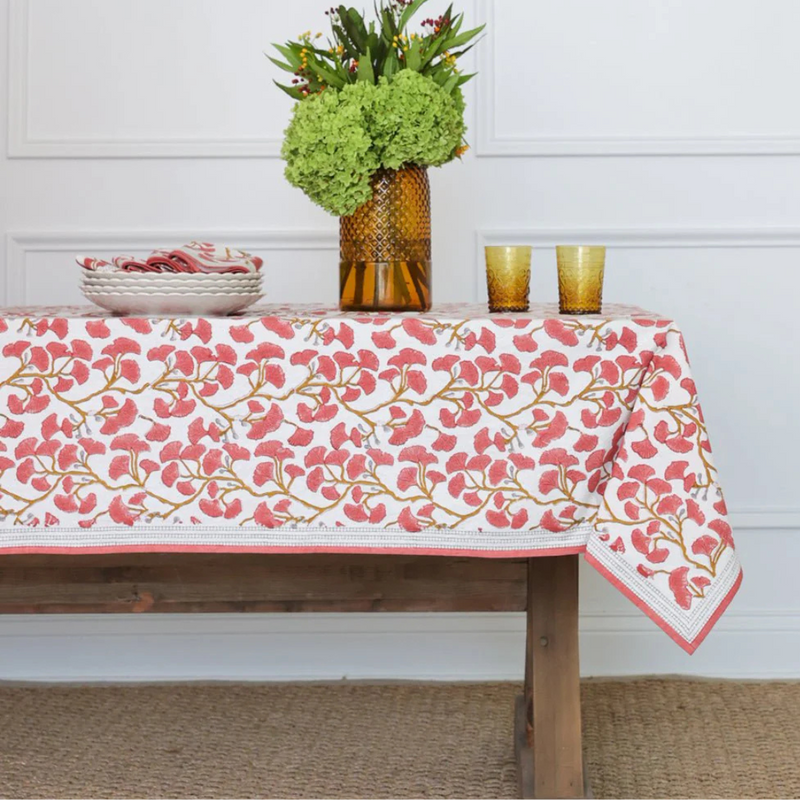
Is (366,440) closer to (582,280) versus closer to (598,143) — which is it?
(582,280)

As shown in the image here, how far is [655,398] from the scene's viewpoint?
1.31 meters

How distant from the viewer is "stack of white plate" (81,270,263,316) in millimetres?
1414

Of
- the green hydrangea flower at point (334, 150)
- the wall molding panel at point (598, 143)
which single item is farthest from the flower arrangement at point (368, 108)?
the wall molding panel at point (598, 143)

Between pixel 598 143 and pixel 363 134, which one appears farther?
pixel 598 143

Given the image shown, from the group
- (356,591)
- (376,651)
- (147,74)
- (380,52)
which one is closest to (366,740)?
(376,651)

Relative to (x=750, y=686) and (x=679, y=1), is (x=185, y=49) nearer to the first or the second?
(x=679, y=1)

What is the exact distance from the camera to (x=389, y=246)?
1.52 meters

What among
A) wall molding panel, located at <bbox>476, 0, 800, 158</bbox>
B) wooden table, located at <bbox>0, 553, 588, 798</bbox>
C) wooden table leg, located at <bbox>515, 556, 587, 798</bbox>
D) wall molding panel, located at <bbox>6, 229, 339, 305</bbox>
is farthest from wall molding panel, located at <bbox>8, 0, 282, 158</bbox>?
wooden table leg, located at <bbox>515, 556, 587, 798</bbox>

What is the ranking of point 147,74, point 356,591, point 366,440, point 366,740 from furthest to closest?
point 147,74 < point 366,740 < point 356,591 < point 366,440

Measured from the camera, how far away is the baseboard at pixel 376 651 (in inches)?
89.3

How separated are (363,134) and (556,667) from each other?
31.4 inches

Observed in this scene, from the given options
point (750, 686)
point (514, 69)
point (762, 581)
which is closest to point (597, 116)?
point (514, 69)

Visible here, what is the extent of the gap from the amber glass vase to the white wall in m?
0.73

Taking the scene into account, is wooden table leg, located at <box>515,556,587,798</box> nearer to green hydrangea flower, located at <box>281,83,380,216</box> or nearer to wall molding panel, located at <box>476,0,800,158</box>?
green hydrangea flower, located at <box>281,83,380,216</box>
